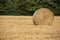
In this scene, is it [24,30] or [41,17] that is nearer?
[24,30]

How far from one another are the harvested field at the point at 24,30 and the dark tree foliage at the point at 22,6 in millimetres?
165

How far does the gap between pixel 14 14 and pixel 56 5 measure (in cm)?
97

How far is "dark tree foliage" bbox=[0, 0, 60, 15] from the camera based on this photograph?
330 cm

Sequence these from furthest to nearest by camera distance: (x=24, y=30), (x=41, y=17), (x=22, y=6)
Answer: (x=22, y=6) → (x=41, y=17) → (x=24, y=30)

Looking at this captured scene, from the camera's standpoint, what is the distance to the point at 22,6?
340 cm

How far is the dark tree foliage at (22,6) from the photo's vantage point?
10.8 feet

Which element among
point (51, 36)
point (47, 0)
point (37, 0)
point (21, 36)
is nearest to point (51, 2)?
point (47, 0)

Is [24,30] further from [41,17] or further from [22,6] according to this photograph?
[22,6]

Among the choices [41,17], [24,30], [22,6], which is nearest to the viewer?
[24,30]

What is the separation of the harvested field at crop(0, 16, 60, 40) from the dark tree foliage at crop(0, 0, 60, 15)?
0.17m

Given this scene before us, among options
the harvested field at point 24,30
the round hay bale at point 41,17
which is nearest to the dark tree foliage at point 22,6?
the harvested field at point 24,30

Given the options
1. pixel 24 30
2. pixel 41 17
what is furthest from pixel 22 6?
pixel 24 30

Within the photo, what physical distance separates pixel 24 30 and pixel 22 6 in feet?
2.54

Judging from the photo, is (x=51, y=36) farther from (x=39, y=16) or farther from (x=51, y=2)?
(x=51, y=2)
